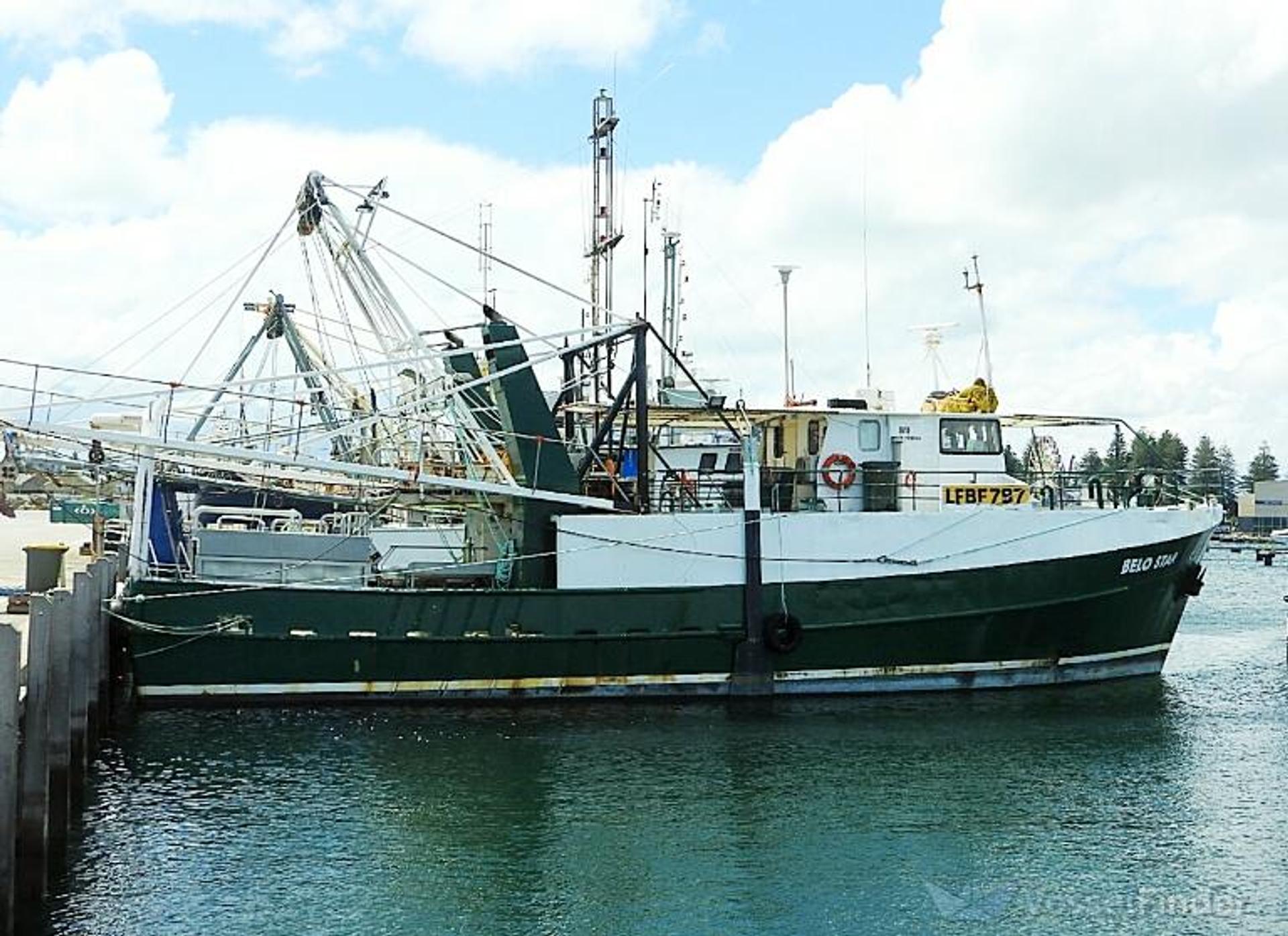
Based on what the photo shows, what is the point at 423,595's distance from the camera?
19.2 m

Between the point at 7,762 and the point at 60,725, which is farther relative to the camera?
the point at 60,725

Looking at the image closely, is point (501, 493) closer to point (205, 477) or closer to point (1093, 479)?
point (205, 477)

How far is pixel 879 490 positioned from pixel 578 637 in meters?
5.73

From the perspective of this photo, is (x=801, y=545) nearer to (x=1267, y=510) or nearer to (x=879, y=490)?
(x=879, y=490)

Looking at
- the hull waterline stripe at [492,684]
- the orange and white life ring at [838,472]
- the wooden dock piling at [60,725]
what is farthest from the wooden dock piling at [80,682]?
the orange and white life ring at [838,472]

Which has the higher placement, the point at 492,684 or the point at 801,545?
the point at 801,545

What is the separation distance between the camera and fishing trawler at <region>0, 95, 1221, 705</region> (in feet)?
63.2

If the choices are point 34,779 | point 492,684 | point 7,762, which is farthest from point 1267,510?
point 7,762

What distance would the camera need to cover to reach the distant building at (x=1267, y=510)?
107000mm

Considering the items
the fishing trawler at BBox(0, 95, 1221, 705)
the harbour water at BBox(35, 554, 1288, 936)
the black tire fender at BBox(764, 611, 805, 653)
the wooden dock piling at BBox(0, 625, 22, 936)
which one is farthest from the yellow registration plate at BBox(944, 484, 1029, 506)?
the wooden dock piling at BBox(0, 625, 22, 936)

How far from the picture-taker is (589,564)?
1989cm

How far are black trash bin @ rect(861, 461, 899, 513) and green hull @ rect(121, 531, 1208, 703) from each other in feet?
6.41

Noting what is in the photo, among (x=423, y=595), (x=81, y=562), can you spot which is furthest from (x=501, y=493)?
(x=81, y=562)

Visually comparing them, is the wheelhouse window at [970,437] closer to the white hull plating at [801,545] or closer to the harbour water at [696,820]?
the white hull plating at [801,545]
